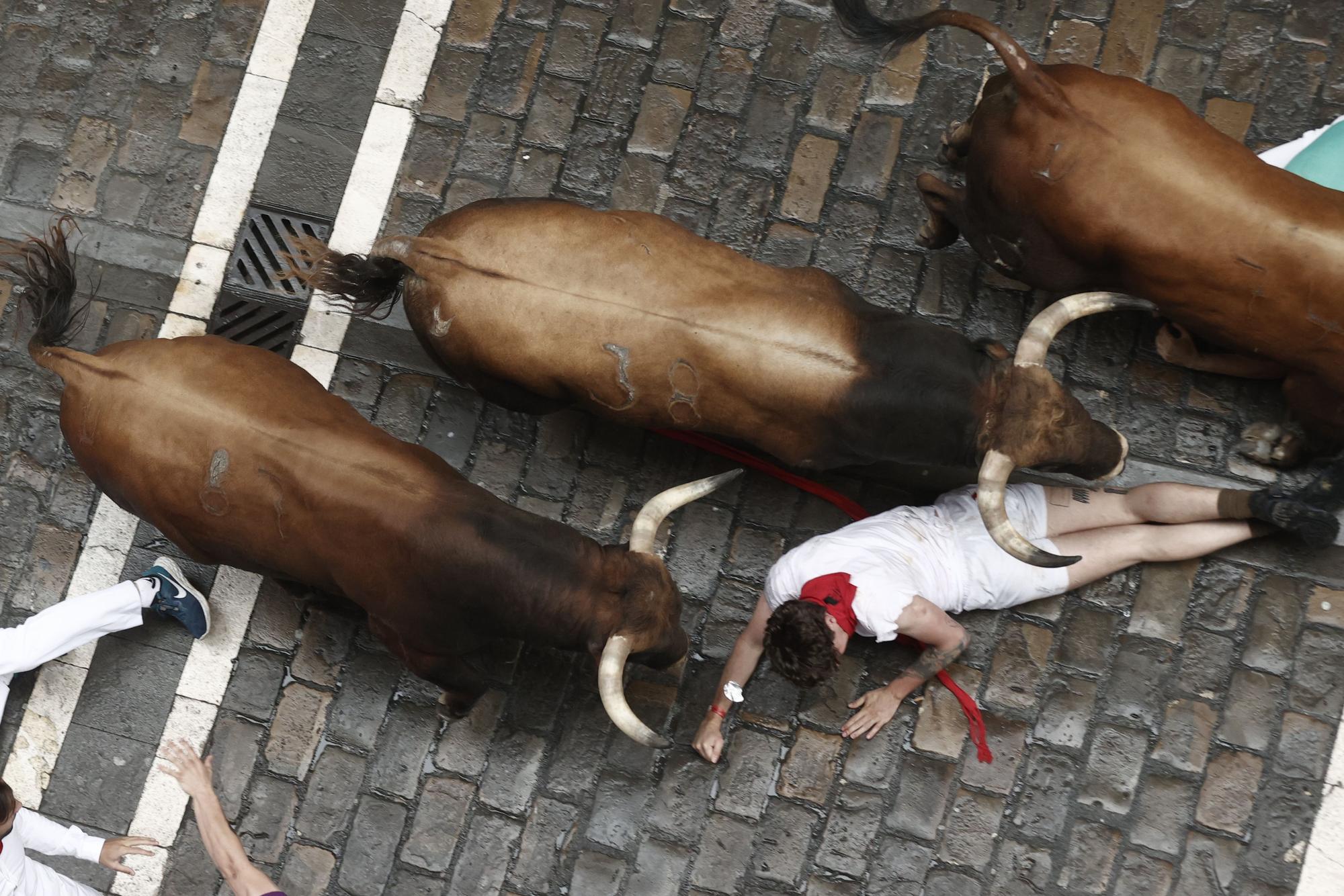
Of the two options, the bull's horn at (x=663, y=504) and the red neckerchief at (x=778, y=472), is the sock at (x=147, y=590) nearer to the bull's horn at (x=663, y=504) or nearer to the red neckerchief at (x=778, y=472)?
the bull's horn at (x=663, y=504)

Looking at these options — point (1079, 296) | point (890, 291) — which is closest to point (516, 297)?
point (890, 291)

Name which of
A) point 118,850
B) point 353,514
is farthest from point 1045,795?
point 118,850

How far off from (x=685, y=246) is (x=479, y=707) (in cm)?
235

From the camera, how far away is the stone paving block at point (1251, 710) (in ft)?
16.7

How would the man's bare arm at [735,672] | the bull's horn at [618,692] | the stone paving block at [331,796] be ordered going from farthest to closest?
the stone paving block at [331,796] < the man's bare arm at [735,672] < the bull's horn at [618,692]

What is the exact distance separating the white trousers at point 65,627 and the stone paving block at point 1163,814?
4.69 m

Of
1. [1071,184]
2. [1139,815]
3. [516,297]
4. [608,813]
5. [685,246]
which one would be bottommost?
[608,813]

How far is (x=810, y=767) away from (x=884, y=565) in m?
1.05

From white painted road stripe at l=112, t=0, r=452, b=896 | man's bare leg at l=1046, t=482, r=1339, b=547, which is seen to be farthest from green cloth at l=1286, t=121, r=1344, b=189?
white painted road stripe at l=112, t=0, r=452, b=896

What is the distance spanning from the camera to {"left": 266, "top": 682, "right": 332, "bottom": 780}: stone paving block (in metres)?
5.39

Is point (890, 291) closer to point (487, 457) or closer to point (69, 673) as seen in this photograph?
point (487, 457)

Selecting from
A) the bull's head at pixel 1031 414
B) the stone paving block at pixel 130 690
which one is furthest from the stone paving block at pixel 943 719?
the stone paving block at pixel 130 690

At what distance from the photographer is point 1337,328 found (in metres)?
4.59

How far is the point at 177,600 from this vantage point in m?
5.40
